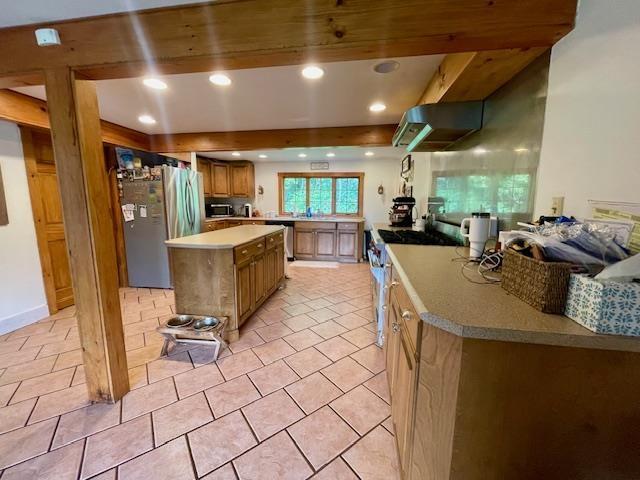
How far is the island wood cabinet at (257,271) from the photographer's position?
2.38m

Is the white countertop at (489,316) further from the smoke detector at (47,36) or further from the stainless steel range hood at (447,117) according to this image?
the smoke detector at (47,36)

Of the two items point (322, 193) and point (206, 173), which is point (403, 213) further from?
point (206, 173)

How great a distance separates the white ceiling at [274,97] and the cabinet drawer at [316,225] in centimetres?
227

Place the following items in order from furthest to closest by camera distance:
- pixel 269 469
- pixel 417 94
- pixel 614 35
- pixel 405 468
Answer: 1. pixel 417 94
2. pixel 269 469
3. pixel 405 468
4. pixel 614 35

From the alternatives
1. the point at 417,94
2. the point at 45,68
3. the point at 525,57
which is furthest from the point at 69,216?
the point at 417,94

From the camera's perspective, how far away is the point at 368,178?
5.72 meters

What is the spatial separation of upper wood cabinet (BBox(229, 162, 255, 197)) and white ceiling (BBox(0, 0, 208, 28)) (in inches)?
179

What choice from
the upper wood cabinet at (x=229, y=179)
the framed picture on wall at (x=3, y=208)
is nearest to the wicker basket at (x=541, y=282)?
the framed picture on wall at (x=3, y=208)

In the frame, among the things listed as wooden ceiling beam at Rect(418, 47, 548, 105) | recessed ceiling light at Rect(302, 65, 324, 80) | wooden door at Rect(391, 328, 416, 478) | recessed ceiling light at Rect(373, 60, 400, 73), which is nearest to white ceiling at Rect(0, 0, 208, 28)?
recessed ceiling light at Rect(302, 65, 324, 80)

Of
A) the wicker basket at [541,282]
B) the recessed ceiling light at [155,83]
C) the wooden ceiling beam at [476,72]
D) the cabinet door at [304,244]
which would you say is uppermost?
the recessed ceiling light at [155,83]

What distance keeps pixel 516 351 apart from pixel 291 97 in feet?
8.13

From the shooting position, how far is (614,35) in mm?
936

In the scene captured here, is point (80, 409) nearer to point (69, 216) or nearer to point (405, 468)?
point (69, 216)

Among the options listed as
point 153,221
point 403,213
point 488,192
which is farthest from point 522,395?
point 153,221
